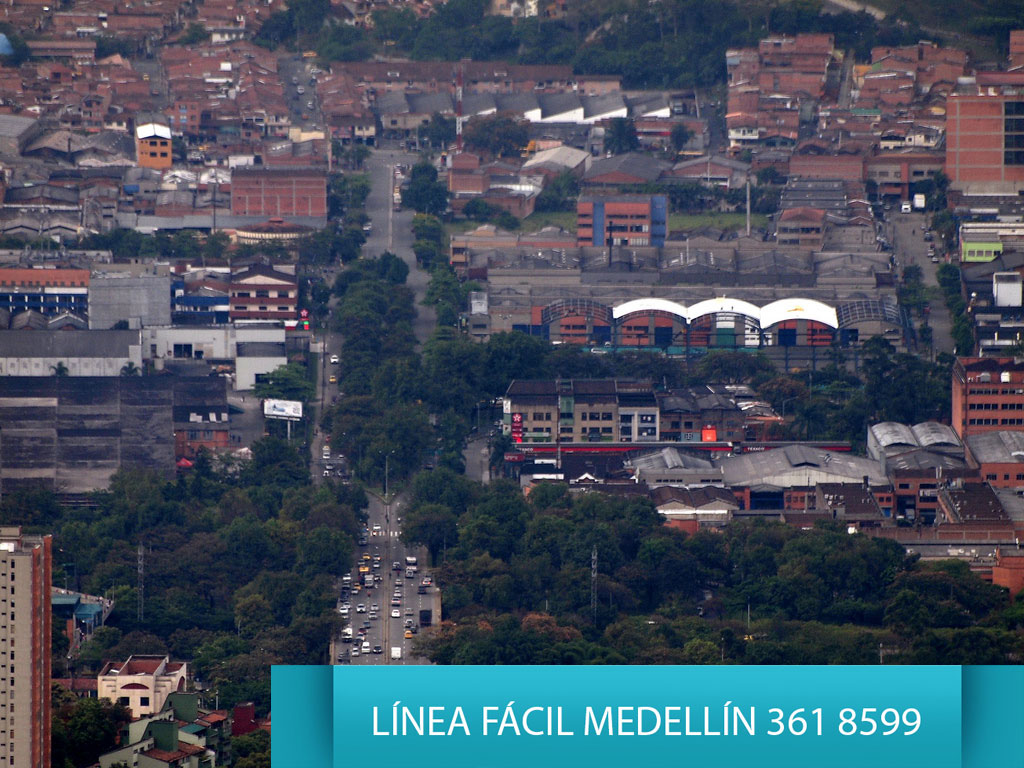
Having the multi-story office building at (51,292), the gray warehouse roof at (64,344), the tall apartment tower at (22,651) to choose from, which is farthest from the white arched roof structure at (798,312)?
the tall apartment tower at (22,651)

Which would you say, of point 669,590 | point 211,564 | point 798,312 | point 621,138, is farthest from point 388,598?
point 621,138

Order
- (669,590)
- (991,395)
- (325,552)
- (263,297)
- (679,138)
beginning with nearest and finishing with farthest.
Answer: (669,590)
(325,552)
(991,395)
(263,297)
(679,138)

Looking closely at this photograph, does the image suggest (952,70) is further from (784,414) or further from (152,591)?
(152,591)

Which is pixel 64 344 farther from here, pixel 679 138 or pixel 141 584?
pixel 679 138

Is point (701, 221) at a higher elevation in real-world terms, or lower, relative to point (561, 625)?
higher

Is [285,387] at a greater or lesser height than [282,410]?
greater

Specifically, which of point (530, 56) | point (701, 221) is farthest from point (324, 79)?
point (701, 221)
